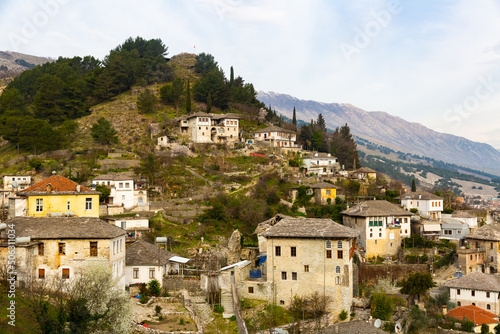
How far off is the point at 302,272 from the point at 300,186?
27.1 metres

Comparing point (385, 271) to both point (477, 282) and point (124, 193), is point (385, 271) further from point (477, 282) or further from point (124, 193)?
point (124, 193)

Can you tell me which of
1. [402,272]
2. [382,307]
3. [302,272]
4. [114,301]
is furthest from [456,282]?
[114,301]

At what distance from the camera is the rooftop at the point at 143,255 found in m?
35.1

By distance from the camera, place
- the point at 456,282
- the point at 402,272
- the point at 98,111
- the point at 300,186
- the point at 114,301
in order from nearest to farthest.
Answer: the point at 114,301, the point at 456,282, the point at 402,272, the point at 300,186, the point at 98,111

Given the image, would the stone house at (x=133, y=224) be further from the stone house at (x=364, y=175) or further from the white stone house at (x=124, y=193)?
the stone house at (x=364, y=175)

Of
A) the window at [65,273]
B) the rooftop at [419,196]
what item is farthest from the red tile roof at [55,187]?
the rooftop at [419,196]

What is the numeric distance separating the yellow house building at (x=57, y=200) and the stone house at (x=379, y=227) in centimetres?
3117

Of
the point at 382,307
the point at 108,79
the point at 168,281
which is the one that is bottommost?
the point at 382,307

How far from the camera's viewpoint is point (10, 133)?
222ft

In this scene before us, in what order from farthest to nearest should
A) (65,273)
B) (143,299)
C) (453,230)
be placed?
(453,230), (143,299), (65,273)

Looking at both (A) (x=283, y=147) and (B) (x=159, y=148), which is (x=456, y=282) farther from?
(B) (x=159, y=148)

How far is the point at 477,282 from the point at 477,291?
Answer: 104 centimetres

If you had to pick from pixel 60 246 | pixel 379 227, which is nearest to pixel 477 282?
pixel 379 227

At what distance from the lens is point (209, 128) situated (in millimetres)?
76500
